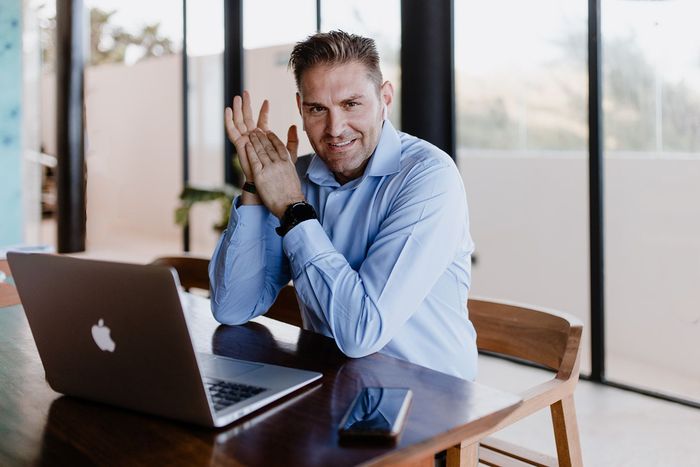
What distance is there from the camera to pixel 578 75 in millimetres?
3947

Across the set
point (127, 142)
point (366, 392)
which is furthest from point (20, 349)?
point (127, 142)

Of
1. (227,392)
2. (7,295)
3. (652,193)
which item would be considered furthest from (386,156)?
(652,193)

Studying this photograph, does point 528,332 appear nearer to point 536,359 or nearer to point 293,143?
point 536,359

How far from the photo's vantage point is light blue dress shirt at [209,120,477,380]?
150cm

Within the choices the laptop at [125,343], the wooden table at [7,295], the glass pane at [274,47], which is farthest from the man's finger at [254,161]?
the glass pane at [274,47]

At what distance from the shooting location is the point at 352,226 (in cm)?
184

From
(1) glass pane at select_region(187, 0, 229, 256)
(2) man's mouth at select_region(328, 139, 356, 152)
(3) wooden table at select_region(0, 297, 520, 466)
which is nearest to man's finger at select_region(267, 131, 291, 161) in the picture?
(2) man's mouth at select_region(328, 139, 356, 152)

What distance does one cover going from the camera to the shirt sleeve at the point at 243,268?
1.82 m

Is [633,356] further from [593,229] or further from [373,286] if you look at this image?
[373,286]

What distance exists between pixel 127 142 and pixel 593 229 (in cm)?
555

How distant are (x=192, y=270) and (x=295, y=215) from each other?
99 centimetres

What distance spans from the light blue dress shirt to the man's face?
48 mm

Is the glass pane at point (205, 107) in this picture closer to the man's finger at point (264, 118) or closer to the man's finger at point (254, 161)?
the man's finger at point (264, 118)

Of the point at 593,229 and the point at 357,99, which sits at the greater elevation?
the point at 357,99
